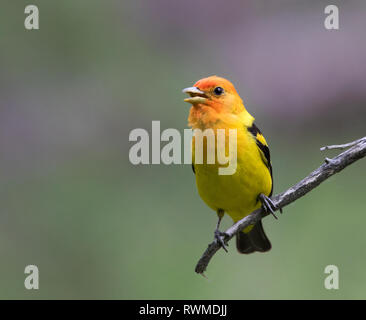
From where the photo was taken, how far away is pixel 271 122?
7871 millimetres

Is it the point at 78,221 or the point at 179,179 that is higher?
Result: the point at 179,179

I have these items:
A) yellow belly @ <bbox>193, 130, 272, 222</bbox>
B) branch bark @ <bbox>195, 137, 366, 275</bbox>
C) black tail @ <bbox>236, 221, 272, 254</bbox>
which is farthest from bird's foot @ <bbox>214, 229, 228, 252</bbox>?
black tail @ <bbox>236, 221, 272, 254</bbox>

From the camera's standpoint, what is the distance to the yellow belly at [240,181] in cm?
458

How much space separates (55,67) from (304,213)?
449 centimetres

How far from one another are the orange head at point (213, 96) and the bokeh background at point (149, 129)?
2721 millimetres

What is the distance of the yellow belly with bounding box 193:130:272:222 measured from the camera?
15.0ft

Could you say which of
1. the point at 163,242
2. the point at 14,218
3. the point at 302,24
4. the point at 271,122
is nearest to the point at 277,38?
the point at 302,24

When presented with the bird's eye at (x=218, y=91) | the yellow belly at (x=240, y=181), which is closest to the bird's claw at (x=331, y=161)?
the yellow belly at (x=240, y=181)

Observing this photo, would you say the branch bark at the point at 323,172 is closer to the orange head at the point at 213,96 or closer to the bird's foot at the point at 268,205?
the bird's foot at the point at 268,205

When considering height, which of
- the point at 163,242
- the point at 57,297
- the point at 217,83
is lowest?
the point at 57,297

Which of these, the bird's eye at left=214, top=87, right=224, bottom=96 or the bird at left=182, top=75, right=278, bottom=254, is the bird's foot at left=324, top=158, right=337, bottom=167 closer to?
the bird at left=182, top=75, right=278, bottom=254

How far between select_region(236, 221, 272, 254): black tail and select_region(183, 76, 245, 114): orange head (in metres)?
1.57

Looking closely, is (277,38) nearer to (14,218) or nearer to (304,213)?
(304,213)

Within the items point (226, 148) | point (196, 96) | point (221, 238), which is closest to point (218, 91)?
point (196, 96)
